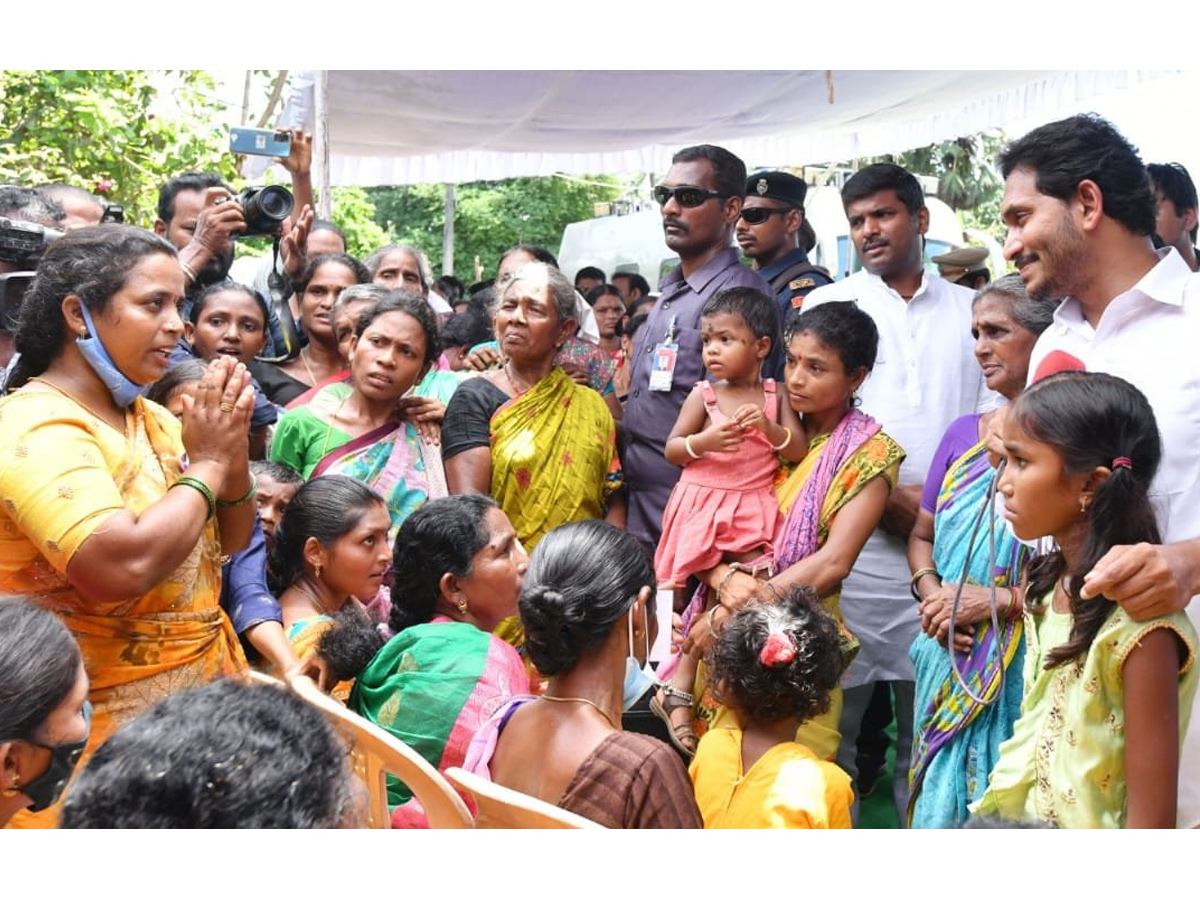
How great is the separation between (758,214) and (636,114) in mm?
2859

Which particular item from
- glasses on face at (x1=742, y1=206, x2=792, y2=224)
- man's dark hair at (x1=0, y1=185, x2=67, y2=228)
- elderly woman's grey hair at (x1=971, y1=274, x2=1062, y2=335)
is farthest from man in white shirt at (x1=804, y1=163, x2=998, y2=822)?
man's dark hair at (x1=0, y1=185, x2=67, y2=228)

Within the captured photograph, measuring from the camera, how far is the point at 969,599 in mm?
2635

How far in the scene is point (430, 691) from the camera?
89.7 inches

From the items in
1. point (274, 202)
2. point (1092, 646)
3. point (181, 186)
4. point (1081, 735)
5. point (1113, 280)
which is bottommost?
point (1081, 735)

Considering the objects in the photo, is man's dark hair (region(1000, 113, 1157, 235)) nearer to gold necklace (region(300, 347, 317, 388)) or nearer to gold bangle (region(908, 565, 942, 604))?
gold bangle (region(908, 565, 942, 604))

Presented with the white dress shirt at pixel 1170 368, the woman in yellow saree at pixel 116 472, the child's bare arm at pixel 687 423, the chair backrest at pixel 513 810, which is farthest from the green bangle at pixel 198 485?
the white dress shirt at pixel 1170 368

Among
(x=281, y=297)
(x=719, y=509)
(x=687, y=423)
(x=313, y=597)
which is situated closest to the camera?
(x=313, y=597)

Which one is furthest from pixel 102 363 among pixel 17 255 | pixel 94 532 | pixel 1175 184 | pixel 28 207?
pixel 1175 184

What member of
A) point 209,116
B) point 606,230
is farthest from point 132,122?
point 606,230

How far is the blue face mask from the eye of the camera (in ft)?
7.05

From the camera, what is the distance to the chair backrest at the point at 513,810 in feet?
4.82

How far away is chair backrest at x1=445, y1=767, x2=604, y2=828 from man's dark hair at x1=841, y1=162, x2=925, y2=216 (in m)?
2.80

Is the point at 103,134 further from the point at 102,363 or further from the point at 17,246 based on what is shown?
the point at 102,363
